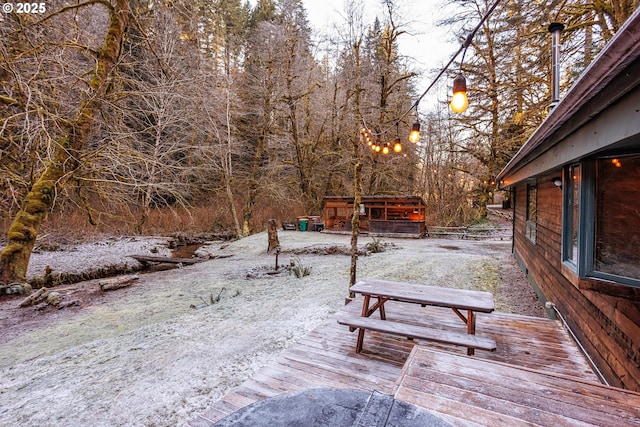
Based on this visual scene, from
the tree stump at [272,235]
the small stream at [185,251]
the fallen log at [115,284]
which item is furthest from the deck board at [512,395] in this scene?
the small stream at [185,251]

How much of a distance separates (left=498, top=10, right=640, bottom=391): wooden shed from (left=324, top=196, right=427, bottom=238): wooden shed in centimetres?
1144

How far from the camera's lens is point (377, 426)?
100 centimetres

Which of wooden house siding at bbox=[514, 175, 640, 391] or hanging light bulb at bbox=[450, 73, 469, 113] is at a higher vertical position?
hanging light bulb at bbox=[450, 73, 469, 113]

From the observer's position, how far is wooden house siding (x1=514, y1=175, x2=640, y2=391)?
6.83 ft

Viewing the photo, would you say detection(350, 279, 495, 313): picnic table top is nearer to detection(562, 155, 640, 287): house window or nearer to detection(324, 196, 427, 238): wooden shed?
detection(562, 155, 640, 287): house window

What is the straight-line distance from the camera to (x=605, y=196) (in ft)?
6.95

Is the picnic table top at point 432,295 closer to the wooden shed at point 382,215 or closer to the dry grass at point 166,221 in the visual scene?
the dry grass at point 166,221

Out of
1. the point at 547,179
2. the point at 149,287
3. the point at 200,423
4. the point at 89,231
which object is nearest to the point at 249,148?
the point at 89,231

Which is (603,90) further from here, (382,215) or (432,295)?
(382,215)

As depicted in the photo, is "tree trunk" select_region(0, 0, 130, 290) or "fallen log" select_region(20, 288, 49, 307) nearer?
"fallen log" select_region(20, 288, 49, 307)

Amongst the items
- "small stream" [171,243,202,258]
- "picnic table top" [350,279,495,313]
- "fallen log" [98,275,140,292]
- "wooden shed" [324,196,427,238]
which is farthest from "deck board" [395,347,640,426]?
"wooden shed" [324,196,427,238]

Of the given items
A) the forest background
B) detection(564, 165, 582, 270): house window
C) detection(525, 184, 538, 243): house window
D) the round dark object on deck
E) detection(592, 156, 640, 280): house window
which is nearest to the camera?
the round dark object on deck

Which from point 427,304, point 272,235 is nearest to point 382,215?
point 272,235

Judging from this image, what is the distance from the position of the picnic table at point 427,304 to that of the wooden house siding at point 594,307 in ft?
2.70
